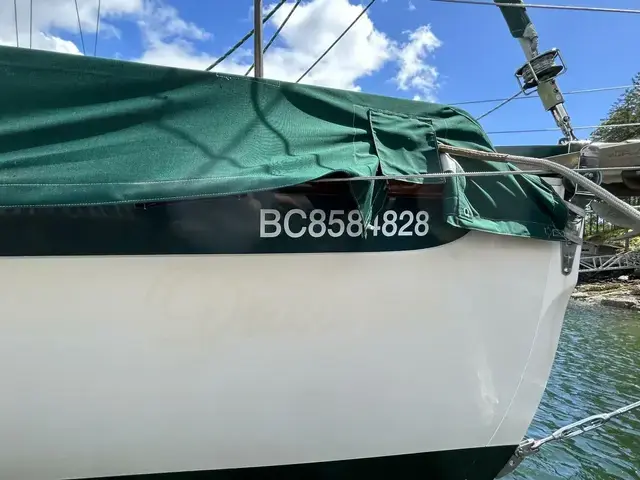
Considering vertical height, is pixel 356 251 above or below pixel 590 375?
above

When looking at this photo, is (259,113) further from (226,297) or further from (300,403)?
(300,403)

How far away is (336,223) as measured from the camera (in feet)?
7.79

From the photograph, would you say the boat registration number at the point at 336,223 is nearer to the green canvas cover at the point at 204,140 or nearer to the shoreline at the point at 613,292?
the green canvas cover at the point at 204,140

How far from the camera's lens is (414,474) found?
265 cm

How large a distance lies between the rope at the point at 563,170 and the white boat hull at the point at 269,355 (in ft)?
1.43

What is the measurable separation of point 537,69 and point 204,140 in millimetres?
2924

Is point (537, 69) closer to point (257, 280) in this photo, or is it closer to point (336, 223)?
point (336, 223)

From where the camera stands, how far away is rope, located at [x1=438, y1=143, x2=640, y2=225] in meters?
2.24

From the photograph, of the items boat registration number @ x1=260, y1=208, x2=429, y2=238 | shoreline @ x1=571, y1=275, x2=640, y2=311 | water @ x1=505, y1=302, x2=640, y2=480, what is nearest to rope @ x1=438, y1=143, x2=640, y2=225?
boat registration number @ x1=260, y1=208, x2=429, y2=238

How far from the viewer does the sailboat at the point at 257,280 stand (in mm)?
2055

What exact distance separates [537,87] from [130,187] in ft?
10.8

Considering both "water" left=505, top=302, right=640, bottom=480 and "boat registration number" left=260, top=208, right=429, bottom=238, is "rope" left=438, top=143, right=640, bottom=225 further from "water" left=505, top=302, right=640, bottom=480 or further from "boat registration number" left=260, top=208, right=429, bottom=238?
"water" left=505, top=302, right=640, bottom=480

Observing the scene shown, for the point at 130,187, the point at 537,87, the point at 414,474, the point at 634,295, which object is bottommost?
the point at 634,295

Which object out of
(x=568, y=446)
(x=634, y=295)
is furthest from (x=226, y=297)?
(x=634, y=295)
